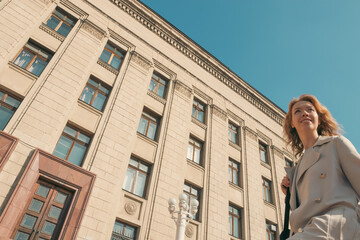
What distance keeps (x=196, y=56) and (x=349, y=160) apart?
18344 mm

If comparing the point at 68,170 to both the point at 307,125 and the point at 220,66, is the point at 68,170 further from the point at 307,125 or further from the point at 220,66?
the point at 220,66

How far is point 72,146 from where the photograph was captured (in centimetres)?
1084

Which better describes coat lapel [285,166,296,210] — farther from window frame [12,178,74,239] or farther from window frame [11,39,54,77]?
window frame [11,39,54,77]

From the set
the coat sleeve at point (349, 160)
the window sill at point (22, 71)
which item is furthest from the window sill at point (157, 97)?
the coat sleeve at point (349, 160)

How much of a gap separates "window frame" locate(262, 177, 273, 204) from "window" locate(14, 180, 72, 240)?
12.5 meters

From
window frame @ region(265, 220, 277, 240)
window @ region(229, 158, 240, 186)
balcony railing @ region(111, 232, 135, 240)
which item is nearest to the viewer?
balcony railing @ region(111, 232, 135, 240)

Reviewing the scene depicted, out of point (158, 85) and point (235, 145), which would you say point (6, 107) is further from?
point (235, 145)

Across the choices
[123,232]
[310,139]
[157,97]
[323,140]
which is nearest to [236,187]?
[157,97]

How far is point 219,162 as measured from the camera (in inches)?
611

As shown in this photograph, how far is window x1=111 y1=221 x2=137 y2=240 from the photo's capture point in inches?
398

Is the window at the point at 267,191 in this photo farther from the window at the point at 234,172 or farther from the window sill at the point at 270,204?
the window at the point at 234,172

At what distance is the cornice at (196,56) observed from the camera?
17.2 m

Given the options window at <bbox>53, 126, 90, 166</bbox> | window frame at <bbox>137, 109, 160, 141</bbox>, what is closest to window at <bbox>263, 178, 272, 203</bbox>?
window frame at <bbox>137, 109, 160, 141</bbox>

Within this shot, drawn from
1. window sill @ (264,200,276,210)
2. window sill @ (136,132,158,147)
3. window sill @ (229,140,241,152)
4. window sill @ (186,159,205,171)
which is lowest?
window sill @ (264,200,276,210)
